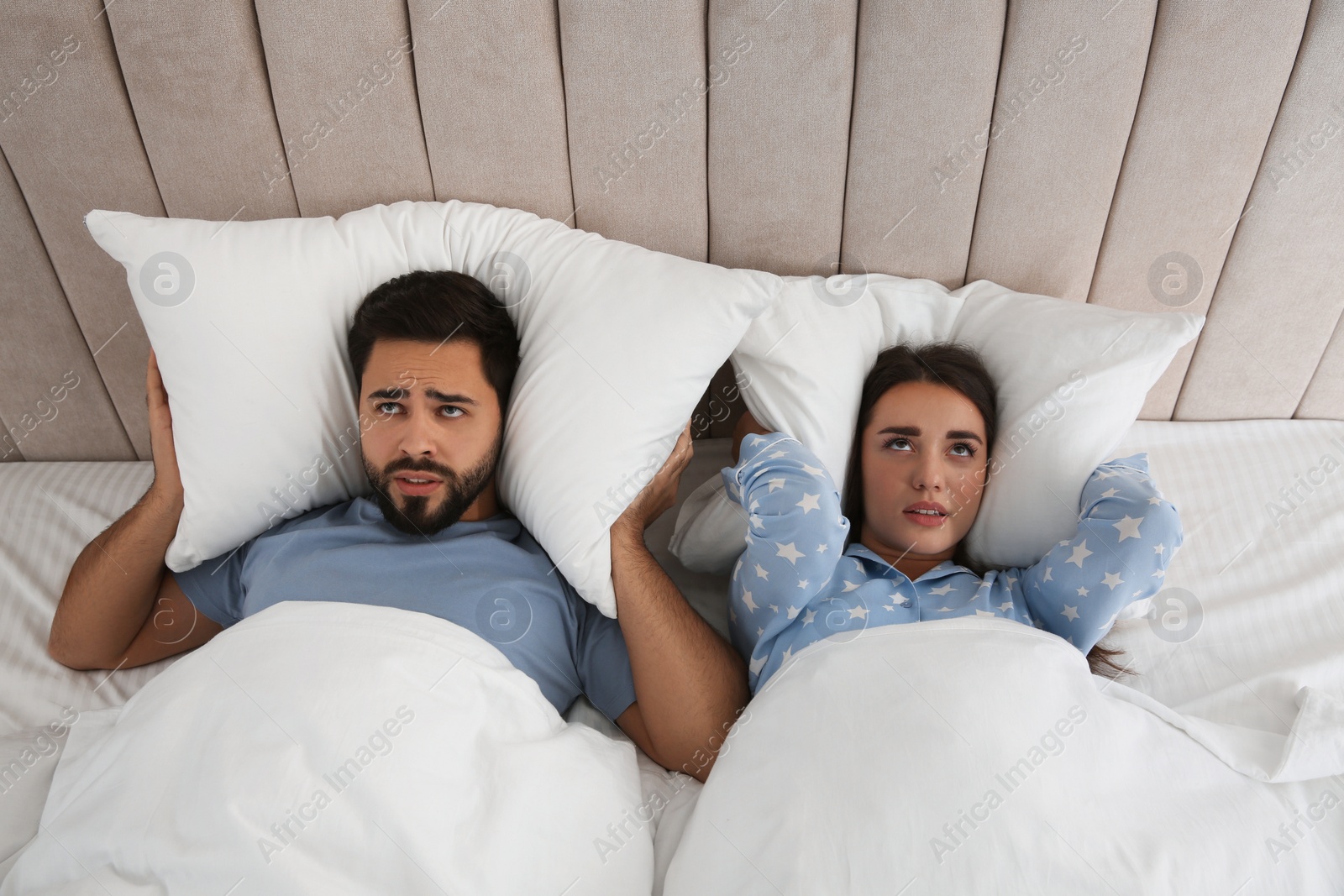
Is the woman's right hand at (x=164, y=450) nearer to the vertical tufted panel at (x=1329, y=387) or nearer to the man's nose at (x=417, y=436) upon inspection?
the man's nose at (x=417, y=436)

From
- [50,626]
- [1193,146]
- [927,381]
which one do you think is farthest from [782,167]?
[50,626]

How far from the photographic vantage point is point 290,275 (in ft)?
3.76

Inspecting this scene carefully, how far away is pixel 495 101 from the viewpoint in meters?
1.22

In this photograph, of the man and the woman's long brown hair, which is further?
the woman's long brown hair

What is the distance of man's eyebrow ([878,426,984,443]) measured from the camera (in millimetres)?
1191

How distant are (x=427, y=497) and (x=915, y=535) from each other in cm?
73

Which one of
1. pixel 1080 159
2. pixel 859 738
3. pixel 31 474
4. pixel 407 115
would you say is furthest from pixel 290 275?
pixel 1080 159

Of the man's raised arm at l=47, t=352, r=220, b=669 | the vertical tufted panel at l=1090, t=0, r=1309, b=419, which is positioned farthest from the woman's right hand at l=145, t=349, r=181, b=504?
the vertical tufted panel at l=1090, t=0, r=1309, b=419

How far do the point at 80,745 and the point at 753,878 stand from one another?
2.70ft

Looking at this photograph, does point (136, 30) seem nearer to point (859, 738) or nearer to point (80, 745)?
point (80, 745)

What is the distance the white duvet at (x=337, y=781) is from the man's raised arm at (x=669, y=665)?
106mm

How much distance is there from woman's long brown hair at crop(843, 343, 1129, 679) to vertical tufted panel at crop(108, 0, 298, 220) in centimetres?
101

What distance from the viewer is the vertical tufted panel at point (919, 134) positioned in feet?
3.84

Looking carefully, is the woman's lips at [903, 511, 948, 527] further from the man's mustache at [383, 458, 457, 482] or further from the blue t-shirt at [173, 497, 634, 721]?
the man's mustache at [383, 458, 457, 482]
